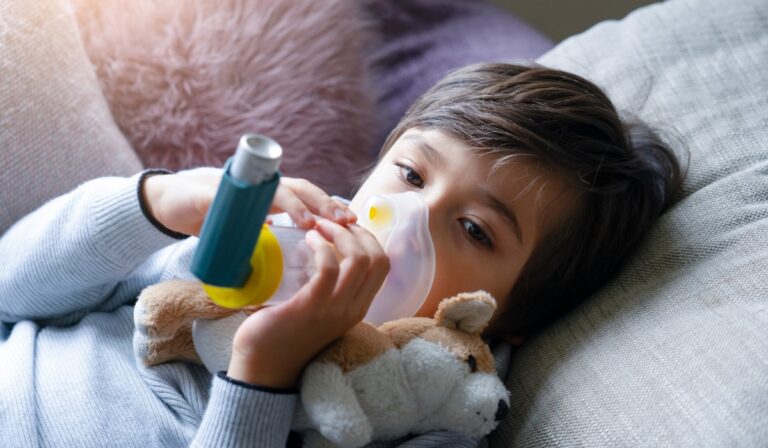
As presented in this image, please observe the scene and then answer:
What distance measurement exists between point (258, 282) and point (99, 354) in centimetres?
37

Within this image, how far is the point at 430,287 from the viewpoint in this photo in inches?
32.2

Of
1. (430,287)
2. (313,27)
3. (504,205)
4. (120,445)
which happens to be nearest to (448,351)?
(430,287)

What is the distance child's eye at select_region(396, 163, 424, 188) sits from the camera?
0.87 m

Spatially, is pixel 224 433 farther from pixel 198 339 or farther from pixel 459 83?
pixel 459 83

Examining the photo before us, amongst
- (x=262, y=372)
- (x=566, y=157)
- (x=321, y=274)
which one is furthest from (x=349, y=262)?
(x=566, y=157)

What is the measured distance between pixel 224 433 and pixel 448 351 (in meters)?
0.21

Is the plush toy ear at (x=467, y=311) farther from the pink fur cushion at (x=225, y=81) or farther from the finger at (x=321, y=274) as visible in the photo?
the pink fur cushion at (x=225, y=81)

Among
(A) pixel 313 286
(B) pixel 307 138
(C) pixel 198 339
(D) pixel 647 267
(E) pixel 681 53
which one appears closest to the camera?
(A) pixel 313 286

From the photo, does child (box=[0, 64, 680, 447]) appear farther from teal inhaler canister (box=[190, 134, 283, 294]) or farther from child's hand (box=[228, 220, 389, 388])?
teal inhaler canister (box=[190, 134, 283, 294])

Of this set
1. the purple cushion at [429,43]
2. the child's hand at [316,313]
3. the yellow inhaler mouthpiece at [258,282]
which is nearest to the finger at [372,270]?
the child's hand at [316,313]

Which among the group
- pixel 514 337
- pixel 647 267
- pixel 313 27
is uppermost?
pixel 313 27

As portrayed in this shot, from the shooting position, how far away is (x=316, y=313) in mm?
664

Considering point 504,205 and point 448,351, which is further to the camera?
point 504,205

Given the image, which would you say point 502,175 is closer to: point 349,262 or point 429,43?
point 349,262
